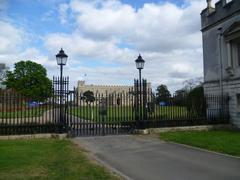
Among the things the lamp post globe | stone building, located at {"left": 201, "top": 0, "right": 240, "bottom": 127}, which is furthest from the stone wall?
the lamp post globe

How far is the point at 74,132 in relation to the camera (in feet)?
56.3

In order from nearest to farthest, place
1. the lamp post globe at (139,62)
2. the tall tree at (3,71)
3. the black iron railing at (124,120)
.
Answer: the black iron railing at (124,120)
the lamp post globe at (139,62)
the tall tree at (3,71)

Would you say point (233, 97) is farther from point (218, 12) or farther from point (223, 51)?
point (218, 12)

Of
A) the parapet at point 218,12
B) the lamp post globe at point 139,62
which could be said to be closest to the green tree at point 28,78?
the parapet at point 218,12

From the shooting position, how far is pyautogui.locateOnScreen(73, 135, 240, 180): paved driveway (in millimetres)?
7930

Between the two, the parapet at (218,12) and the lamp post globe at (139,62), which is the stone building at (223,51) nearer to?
the parapet at (218,12)

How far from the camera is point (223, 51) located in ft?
68.9

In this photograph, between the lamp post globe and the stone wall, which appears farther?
the stone wall

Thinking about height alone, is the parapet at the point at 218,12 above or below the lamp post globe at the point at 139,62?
above

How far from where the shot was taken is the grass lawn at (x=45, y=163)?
25.2ft

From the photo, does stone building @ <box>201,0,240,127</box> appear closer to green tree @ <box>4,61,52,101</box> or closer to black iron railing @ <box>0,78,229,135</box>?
black iron railing @ <box>0,78,229,135</box>

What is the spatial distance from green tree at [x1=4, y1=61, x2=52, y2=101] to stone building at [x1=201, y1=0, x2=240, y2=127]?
179ft

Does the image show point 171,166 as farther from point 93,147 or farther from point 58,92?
point 58,92

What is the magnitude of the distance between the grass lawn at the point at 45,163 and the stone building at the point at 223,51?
1192 cm
